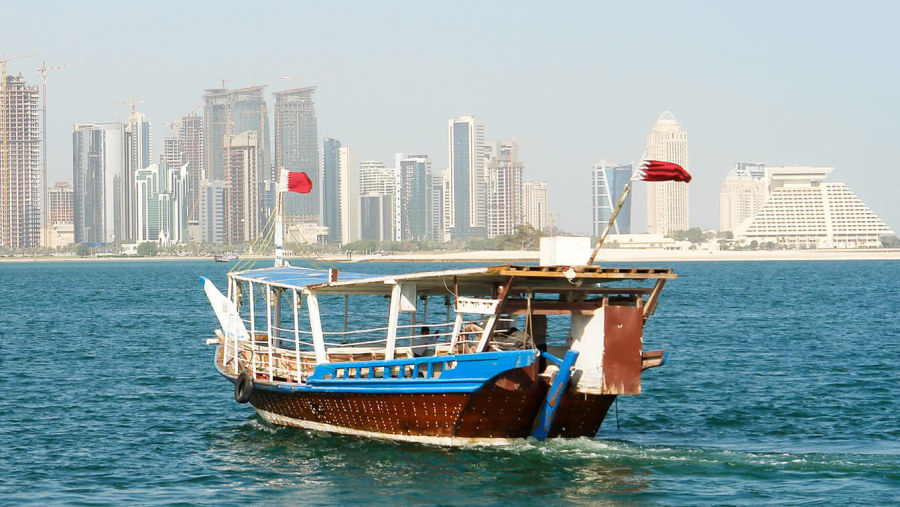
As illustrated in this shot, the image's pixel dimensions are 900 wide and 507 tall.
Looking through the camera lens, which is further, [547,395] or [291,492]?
[547,395]

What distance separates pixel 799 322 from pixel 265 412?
126 feet

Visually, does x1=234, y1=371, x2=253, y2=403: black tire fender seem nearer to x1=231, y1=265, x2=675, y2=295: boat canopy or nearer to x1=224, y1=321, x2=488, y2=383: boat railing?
x1=224, y1=321, x2=488, y2=383: boat railing

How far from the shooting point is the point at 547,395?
2189 centimetres

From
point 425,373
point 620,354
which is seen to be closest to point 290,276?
point 425,373

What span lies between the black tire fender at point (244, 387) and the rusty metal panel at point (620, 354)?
8238 mm

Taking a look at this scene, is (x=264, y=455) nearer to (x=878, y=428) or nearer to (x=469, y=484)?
(x=469, y=484)

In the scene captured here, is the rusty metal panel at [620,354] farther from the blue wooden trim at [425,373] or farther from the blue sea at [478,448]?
the blue wooden trim at [425,373]

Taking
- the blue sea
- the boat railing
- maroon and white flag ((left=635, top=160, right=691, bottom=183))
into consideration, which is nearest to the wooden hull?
the blue sea

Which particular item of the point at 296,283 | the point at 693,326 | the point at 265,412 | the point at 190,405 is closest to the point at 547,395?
the point at 296,283

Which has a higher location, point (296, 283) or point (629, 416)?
point (296, 283)

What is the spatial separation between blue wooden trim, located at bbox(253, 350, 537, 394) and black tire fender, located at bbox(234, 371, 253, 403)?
6.91 ft

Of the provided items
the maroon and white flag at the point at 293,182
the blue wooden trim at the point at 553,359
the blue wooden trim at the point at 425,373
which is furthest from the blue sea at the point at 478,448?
the maroon and white flag at the point at 293,182

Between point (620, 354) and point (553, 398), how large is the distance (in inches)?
59.3

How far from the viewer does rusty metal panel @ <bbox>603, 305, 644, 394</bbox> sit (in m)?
22.0
